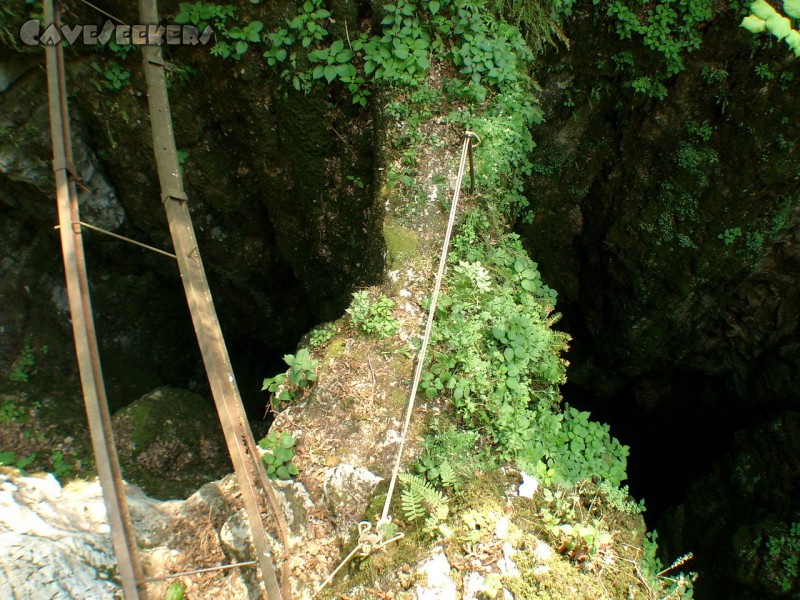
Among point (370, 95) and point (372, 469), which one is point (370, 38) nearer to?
point (370, 95)

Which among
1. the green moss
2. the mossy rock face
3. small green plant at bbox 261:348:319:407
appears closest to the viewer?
small green plant at bbox 261:348:319:407

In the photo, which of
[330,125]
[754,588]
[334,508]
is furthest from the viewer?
[754,588]

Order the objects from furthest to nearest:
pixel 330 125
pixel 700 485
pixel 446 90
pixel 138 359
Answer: pixel 700 485 → pixel 138 359 → pixel 330 125 → pixel 446 90

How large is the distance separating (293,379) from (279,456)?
0.48 metres

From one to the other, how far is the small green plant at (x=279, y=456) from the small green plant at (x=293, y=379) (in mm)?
278

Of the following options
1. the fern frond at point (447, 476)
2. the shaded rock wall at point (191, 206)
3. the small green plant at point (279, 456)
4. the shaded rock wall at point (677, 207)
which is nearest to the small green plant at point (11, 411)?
the shaded rock wall at point (191, 206)

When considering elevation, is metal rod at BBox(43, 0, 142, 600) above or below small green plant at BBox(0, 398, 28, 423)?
below

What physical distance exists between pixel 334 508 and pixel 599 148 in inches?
209

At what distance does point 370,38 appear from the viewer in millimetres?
3889

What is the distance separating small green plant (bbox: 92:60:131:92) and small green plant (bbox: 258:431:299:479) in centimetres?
367

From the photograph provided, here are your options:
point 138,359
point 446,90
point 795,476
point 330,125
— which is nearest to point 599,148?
point 446,90

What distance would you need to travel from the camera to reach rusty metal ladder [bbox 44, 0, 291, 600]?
5.63 ft

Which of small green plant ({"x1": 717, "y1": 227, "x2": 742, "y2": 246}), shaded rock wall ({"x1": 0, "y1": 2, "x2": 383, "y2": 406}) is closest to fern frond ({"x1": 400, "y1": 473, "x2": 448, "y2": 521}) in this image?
shaded rock wall ({"x1": 0, "y1": 2, "x2": 383, "y2": 406})

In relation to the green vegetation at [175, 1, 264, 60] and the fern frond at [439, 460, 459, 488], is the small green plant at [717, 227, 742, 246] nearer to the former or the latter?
the fern frond at [439, 460, 459, 488]
